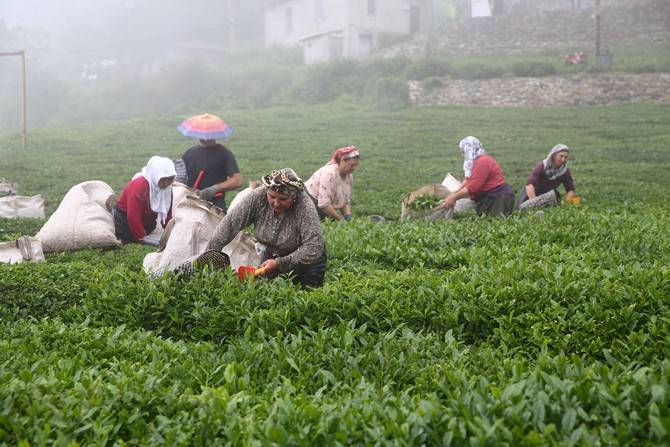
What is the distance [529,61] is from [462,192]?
20.4 m

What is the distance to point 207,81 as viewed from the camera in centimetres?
3572

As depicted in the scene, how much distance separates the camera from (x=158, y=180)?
791cm

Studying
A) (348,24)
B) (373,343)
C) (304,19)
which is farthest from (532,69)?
(373,343)

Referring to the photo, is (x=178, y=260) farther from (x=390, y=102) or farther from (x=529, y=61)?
(x=529, y=61)

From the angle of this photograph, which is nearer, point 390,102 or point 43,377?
point 43,377

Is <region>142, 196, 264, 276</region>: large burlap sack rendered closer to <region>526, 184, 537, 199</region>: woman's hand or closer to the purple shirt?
<region>526, 184, 537, 199</region>: woman's hand

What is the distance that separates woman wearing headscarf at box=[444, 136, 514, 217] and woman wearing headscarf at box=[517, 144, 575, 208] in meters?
0.94

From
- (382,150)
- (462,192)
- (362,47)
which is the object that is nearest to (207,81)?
(362,47)

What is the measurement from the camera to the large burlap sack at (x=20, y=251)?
764 centimetres

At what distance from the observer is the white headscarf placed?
7918 mm

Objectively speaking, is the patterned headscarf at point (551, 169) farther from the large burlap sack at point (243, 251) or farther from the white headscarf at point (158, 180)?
the large burlap sack at point (243, 251)

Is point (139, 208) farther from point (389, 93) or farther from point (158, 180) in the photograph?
point (389, 93)

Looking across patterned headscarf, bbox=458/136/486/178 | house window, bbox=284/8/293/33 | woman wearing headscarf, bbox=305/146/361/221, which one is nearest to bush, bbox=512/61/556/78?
house window, bbox=284/8/293/33

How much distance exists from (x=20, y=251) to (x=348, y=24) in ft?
98.6
